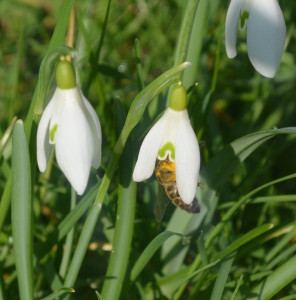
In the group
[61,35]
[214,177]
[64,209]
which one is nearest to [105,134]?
[64,209]

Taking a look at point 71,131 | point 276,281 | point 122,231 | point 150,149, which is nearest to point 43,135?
point 71,131

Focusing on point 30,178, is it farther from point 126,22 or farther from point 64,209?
point 126,22

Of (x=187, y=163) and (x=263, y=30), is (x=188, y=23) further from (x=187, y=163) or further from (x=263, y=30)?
(x=187, y=163)

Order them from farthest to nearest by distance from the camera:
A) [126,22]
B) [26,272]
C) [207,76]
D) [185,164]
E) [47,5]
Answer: [47,5] → [126,22] → [207,76] → [26,272] → [185,164]

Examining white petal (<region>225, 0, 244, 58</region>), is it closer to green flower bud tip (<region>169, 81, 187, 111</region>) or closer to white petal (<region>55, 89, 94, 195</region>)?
green flower bud tip (<region>169, 81, 187, 111</region>)

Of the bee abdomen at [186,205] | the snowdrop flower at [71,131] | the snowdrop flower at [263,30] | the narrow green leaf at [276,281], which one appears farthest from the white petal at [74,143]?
the narrow green leaf at [276,281]

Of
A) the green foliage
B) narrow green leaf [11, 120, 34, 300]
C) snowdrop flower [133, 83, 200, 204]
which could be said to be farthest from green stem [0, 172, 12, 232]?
snowdrop flower [133, 83, 200, 204]
